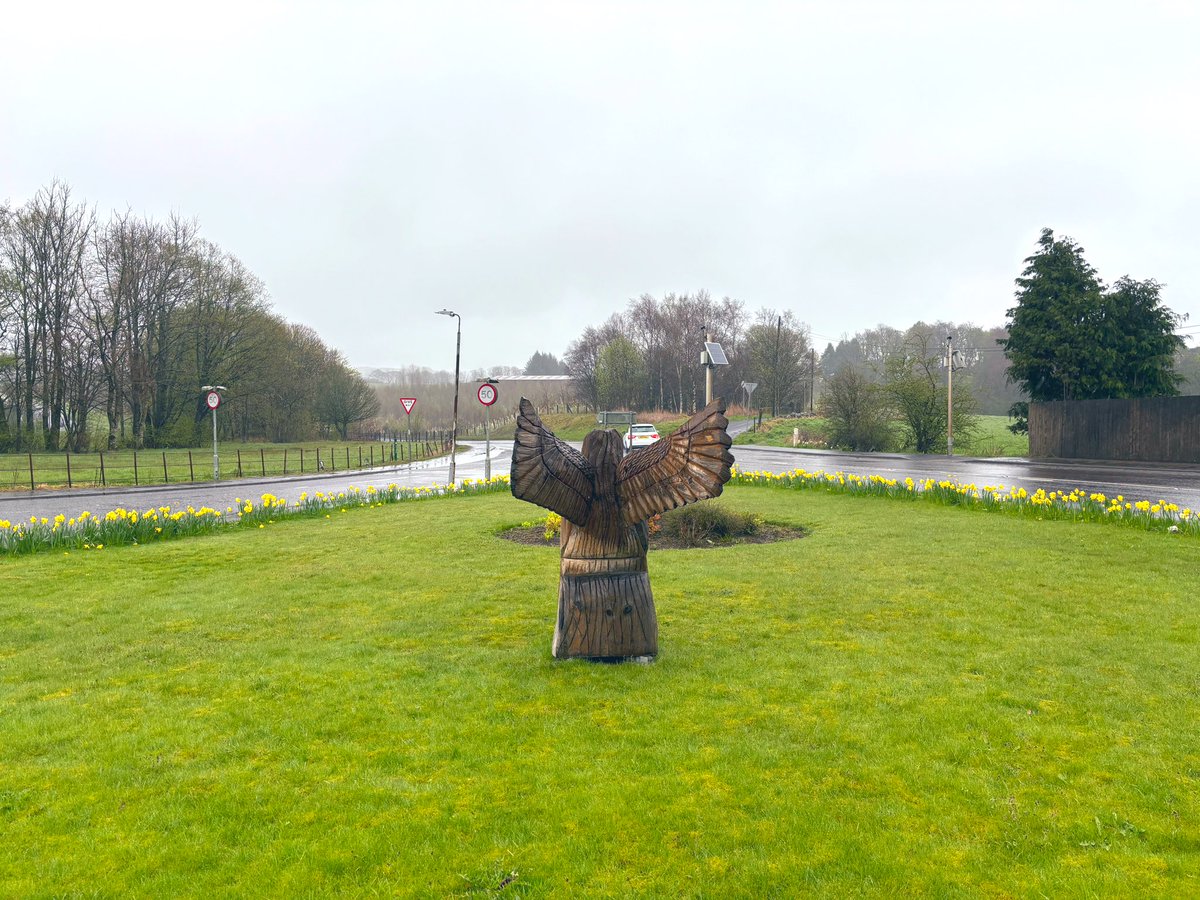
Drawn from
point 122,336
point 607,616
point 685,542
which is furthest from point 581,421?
point 607,616

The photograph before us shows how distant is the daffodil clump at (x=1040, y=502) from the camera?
10.7 m

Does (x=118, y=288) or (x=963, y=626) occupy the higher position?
(x=118, y=288)

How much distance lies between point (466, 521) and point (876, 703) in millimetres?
9192

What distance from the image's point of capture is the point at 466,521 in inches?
508

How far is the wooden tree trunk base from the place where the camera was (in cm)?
533

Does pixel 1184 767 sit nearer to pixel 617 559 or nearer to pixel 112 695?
pixel 617 559

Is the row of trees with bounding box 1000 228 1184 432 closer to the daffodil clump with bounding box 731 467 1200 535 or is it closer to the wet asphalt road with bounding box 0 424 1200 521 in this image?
the wet asphalt road with bounding box 0 424 1200 521

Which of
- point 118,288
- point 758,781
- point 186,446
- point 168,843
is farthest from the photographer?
point 186,446

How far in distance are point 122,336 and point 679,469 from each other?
4892 cm

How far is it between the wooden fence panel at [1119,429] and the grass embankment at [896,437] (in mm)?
3111

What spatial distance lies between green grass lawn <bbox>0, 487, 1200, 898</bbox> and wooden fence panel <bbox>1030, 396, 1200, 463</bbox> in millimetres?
21767

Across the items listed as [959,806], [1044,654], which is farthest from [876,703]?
[1044,654]

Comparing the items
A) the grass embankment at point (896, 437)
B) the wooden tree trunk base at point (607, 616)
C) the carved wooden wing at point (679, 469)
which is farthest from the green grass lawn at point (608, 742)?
the grass embankment at point (896, 437)

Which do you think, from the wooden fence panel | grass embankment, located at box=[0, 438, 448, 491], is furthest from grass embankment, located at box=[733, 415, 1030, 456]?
grass embankment, located at box=[0, 438, 448, 491]
